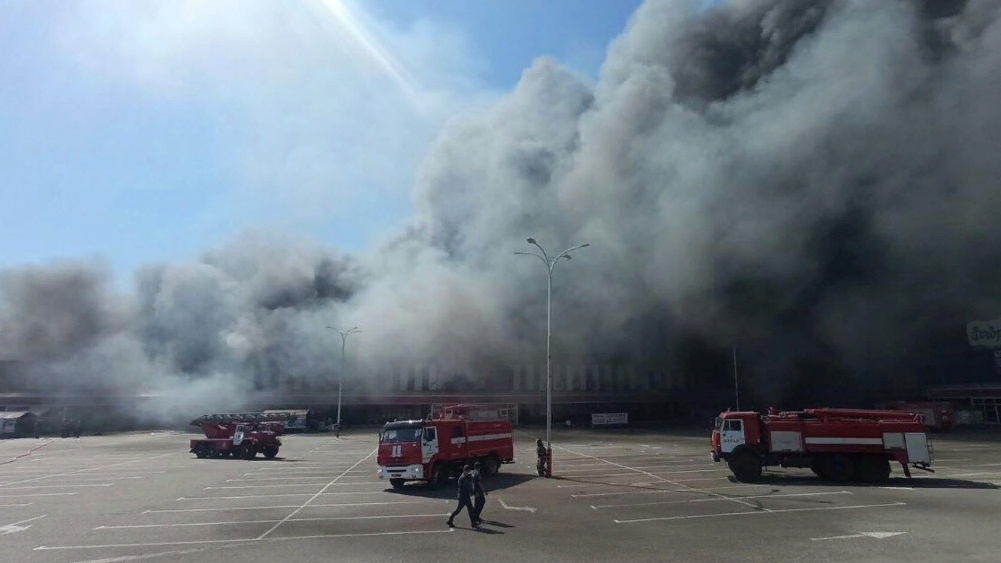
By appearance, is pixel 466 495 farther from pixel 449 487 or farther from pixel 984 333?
pixel 984 333

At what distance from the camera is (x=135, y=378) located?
68188 mm

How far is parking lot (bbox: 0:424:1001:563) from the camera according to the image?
12.2 metres

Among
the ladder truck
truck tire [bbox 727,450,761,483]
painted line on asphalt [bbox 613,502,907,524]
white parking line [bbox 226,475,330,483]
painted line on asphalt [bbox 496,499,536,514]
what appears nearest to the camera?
painted line on asphalt [bbox 613,502,907,524]

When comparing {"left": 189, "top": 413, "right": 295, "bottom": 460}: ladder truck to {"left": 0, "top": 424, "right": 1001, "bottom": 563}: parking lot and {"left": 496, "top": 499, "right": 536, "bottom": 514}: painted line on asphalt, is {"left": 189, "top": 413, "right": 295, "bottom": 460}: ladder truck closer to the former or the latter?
{"left": 0, "top": 424, "right": 1001, "bottom": 563}: parking lot

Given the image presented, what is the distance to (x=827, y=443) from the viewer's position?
22719 millimetres

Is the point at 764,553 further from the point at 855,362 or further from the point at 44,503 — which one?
the point at 855,362

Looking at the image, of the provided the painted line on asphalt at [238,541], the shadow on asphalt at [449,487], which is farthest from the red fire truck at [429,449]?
the painted line on asphalt at [238,541]

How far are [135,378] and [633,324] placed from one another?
54.0m

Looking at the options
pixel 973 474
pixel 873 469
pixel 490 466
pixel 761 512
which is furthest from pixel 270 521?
pixel 973 474

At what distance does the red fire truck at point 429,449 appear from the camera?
69.6 feet

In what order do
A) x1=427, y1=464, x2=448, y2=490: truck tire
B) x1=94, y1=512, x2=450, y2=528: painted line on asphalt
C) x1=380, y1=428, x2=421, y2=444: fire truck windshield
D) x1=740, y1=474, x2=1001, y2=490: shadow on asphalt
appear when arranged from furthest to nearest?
1. x1=380, y1=428, x2=421, y2=444: fire truck windshield
2. x1=427, y1=464, x2=448, y2=490: truck tire
3. x1=740, y1=474, x2=1001, y2=490: shadow on asphalt
4. x1=94, y1=512, x2=450, y2=528: painted line on asphalt

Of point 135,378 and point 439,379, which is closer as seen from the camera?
point 135,378

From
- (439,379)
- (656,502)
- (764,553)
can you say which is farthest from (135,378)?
(764,553)

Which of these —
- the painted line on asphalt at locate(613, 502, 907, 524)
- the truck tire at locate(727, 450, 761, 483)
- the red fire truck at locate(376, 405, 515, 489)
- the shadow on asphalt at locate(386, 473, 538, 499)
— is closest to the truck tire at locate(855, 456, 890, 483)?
the truck tire at locate(727, 450, 761, 483)
